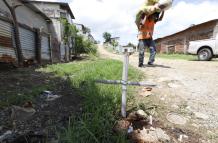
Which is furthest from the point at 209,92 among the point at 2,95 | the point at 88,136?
the point at 2,95

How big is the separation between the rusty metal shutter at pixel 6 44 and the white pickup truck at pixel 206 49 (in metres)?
10.1

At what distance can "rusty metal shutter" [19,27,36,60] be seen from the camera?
9492mm

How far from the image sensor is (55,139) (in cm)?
230

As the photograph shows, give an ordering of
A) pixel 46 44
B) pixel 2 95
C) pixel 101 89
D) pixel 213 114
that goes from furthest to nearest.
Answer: pixel 46 44, pixel 2 95, pixel 101 89, pixel 213 114

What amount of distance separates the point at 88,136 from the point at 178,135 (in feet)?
3.13

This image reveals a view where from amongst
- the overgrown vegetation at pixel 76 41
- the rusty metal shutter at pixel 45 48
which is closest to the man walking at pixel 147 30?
the rusty metal shutter at pixel 45 48

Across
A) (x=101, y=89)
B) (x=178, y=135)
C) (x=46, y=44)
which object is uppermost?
(x=46, y=44)

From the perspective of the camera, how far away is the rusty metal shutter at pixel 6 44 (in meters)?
7.43

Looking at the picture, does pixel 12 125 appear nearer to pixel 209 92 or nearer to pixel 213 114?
pixel 213 114

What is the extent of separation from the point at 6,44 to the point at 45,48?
459cm

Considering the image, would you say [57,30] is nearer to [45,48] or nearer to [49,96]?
[45,48]

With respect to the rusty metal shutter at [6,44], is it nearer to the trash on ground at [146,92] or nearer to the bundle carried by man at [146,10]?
the bundle carried by man at [146,10]

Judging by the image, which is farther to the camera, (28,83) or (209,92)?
(28,83)

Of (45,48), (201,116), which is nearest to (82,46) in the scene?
(45,48)
